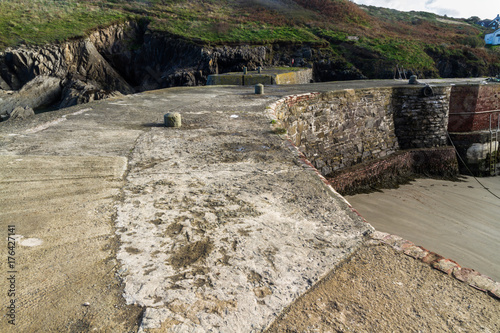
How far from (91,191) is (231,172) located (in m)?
1.32

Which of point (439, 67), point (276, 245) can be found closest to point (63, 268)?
point (276, 245)

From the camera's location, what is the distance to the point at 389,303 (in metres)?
1.84

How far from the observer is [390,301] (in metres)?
1.85

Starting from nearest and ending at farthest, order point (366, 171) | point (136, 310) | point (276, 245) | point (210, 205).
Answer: point (136, 310) < point (276, 245) < point (210, 205) < point (366, 171)

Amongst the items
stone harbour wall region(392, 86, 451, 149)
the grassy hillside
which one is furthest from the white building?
stone harbour wall region(392, 86, 451, 149)

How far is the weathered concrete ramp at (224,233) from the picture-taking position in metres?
1.75

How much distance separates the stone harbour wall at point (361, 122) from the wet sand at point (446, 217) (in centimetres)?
129

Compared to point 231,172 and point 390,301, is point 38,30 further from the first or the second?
point 390,301

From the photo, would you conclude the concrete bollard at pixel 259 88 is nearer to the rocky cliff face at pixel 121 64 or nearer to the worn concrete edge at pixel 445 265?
the worn concrete edge at pixel 445 265

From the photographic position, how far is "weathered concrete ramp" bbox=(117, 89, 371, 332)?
1754 millimetres

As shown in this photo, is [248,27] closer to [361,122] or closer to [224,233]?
[361,122]

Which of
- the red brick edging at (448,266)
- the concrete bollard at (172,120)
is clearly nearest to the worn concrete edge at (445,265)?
the red brick edging at (448,266)

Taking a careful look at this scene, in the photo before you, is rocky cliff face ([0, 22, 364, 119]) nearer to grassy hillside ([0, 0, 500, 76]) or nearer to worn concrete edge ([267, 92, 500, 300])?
grassy hillside ([0, 0, 500, 76])

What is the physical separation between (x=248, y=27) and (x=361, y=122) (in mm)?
18840
